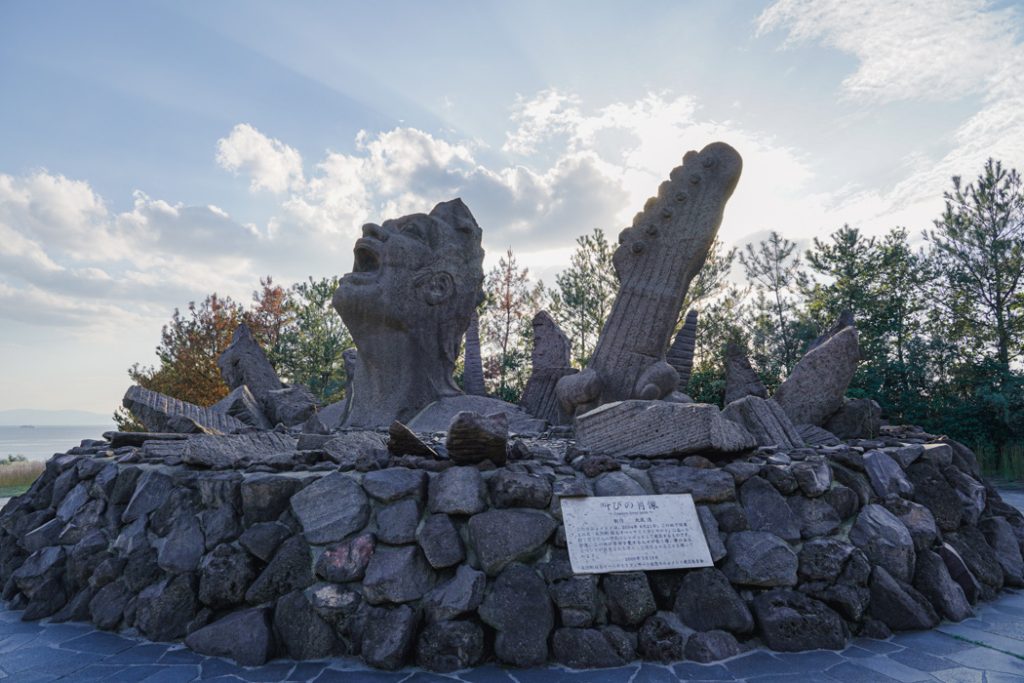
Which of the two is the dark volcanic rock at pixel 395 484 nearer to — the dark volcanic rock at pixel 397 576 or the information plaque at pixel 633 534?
the dark volcanic rock at pixel 397 576

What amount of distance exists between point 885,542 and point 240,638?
3.14 meters

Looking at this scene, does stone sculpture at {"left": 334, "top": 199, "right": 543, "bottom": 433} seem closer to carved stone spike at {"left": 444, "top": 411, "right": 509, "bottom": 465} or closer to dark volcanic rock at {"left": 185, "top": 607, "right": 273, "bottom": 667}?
carved stone spike at {"left": 444, "top": 411, "right": 509, "bottom": 465}

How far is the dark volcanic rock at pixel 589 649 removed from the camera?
258 centimetres

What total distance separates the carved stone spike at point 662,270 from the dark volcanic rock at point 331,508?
7.78ft

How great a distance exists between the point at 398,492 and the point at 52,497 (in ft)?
8.58

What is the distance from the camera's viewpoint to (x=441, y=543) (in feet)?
9.12

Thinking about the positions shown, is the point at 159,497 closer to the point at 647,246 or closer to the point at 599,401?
the point at 599,401

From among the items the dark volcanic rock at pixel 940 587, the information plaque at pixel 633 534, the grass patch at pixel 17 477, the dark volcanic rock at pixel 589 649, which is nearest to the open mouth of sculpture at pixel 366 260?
the information plaque at pixel 633 534

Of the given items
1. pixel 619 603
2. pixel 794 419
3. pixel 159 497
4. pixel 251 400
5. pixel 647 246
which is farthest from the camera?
pixel 251 400

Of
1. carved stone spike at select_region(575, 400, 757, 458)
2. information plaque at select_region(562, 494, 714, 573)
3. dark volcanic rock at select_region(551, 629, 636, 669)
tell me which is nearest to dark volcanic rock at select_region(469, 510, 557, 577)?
information plaque at select_region(562, 494, 714, 573)

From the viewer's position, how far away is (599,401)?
4.95m

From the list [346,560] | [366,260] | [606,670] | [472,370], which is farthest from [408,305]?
[606,670]

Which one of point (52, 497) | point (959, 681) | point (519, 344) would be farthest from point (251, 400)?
point (519, 344)

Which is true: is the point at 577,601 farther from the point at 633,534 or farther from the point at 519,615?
the point at 633,534
